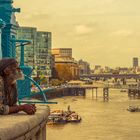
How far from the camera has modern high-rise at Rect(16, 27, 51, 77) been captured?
463ft

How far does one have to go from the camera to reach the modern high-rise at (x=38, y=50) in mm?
141125

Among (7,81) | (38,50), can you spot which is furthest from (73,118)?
(38,50)

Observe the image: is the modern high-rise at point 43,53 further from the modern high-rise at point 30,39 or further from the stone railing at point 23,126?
the stone railing at point 23,126

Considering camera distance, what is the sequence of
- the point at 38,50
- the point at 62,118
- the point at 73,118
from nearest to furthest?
1. the point at 73,118
2. the point at 62,118
3. the point at 38,50

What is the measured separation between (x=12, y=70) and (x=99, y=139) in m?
36.5

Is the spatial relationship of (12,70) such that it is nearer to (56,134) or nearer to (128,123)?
(56,134)

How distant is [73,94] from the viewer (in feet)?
485

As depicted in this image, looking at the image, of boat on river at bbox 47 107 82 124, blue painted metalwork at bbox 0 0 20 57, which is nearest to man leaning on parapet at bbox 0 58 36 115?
blue painted metalwork at bbox 0 0 20 57

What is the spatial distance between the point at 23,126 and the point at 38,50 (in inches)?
5781

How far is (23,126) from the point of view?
4.68 metres

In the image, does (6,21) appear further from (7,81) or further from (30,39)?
(30,39)

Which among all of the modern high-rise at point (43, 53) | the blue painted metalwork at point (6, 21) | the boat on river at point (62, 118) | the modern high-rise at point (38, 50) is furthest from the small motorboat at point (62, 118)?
the modern high-rise at point (43, 53)

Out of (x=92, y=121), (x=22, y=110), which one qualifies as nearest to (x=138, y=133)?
(x=92, y=121)

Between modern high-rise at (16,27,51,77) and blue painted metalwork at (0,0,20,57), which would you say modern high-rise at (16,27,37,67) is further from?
blue painted metalwork at (0,0,20,57)
